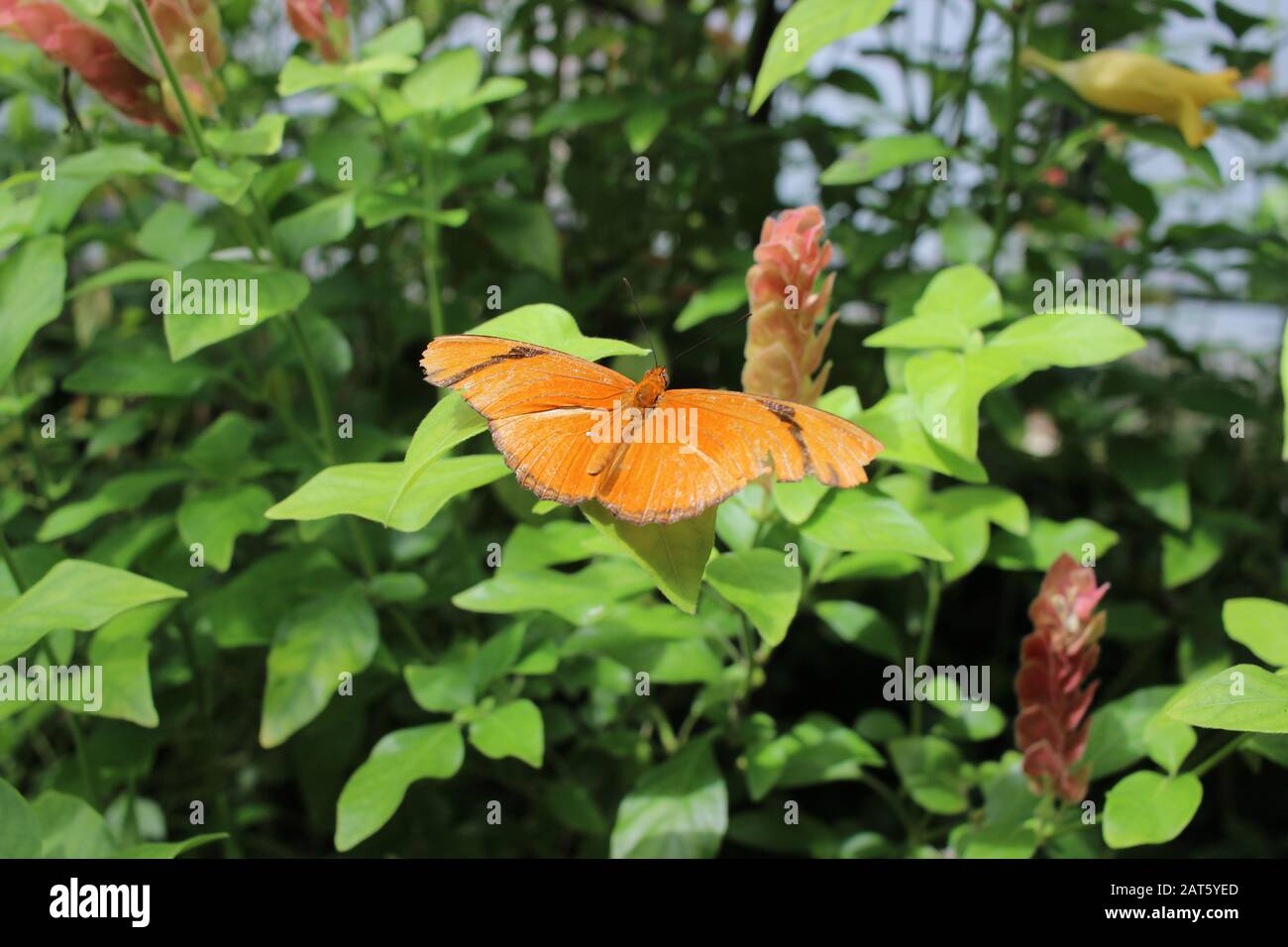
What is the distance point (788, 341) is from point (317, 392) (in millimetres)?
475

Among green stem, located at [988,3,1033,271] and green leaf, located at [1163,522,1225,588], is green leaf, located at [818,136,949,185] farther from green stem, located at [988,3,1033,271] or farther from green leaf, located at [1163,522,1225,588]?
green leaf, located at [1163,522,1225,588]

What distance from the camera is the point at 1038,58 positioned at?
3.71ft

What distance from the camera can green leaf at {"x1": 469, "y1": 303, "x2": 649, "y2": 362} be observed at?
701 mm

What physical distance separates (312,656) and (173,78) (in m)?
0.51

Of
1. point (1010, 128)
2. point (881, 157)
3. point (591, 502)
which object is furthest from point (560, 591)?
point (1010, 128)

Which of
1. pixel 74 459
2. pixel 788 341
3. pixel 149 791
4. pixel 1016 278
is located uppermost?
pixel 1016 278

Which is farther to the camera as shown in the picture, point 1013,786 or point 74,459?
point 74,459

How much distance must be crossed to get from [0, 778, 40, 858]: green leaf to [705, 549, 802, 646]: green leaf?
48 centimetres

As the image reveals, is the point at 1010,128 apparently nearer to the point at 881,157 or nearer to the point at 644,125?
the point at 881,157

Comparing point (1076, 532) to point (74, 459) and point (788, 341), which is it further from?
point (74, 459)

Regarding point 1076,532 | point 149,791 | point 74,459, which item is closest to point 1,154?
point 74,459

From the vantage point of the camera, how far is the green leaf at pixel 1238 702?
0.63 m

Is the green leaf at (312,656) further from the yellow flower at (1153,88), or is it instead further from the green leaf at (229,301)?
the yellow flower at (1153,88)

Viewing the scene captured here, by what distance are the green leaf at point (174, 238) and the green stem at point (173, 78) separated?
12cm
